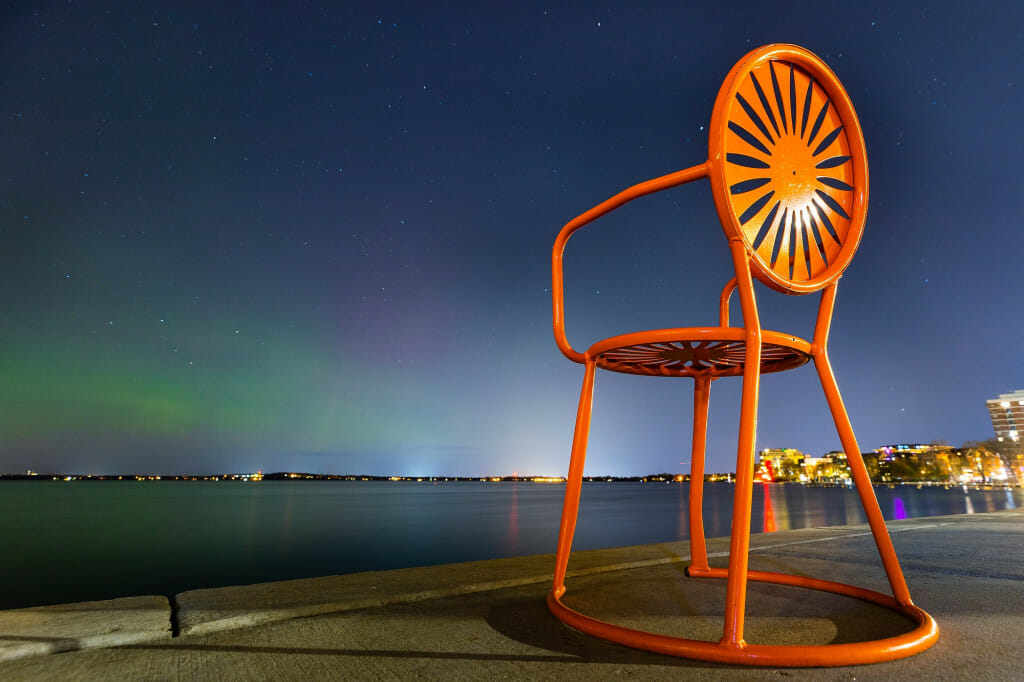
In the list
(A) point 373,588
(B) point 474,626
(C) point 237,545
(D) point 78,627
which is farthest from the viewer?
(C) point 237,545

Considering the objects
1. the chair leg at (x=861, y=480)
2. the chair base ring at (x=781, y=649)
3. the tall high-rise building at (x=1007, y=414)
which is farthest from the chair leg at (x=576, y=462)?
the tall high-rise building at (x=1007, y=414)

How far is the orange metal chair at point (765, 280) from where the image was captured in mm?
3924

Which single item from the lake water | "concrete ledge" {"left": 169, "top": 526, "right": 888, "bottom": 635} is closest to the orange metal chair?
"concrete ledge" {"left": 169, "top": 526, "right": 888, "bottom": 635}

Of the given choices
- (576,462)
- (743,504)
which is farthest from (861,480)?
(576,462)

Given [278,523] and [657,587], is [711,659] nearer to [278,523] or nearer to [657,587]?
[657,587]

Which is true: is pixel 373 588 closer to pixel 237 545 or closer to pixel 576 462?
pixel 576 462

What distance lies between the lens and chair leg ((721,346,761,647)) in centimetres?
385

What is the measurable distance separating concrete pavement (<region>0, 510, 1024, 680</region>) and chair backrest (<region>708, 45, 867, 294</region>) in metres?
2.82

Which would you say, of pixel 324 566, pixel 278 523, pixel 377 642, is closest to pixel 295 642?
pixel 377 642

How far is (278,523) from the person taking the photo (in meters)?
45.5

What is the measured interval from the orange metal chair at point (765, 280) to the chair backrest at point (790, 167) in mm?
11

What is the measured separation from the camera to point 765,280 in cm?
462

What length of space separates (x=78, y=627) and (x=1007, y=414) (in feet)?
739

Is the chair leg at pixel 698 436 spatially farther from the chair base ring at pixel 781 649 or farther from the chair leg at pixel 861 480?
the chair base ring at pixel 781 649
